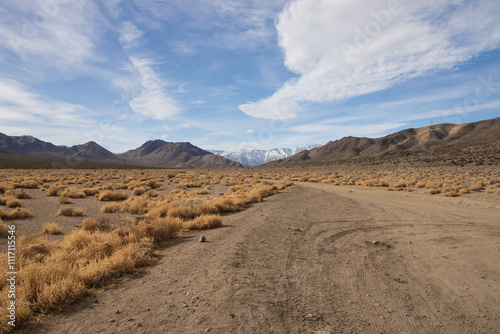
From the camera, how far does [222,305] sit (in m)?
3.88

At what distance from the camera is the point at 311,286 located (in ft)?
15.2

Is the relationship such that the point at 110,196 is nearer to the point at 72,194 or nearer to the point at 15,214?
the point at 72,194

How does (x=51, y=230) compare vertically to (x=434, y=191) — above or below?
below

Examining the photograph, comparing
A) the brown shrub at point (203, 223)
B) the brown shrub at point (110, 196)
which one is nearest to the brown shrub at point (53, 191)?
the brown shrub at point (110, 196)

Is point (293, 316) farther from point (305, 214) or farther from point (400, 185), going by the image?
point (400, 185)

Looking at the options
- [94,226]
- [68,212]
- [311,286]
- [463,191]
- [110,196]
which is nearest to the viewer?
[311,286]

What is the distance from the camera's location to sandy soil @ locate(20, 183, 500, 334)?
3508 mm

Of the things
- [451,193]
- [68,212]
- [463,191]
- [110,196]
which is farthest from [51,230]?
[463,191]

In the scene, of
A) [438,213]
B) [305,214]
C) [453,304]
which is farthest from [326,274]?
[438,213]

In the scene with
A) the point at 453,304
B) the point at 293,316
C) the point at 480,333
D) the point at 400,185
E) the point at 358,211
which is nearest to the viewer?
the point at 480,333

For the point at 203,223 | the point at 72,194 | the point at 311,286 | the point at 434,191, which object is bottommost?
the point at 311,286

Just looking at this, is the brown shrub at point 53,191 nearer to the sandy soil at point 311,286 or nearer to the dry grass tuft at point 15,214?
the dry grass tuft at point 15,214

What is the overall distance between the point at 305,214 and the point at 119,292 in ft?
27.4

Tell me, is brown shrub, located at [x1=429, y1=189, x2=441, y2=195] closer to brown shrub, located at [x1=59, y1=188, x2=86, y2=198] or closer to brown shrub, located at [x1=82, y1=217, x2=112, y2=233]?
brown shrub, located at [x1=82, y1=217, x2=112, y2=233]
